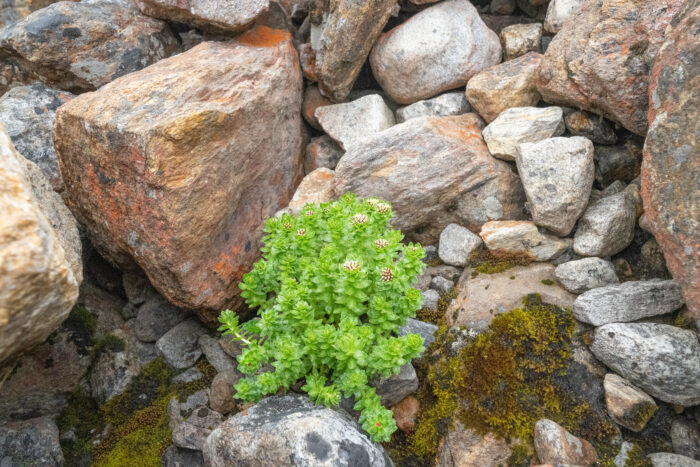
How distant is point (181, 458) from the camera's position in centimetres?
498

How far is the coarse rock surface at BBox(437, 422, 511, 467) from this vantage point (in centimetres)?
430

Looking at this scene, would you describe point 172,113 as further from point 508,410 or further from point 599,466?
point 599,466

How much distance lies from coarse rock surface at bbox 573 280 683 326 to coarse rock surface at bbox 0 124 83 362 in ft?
14.3

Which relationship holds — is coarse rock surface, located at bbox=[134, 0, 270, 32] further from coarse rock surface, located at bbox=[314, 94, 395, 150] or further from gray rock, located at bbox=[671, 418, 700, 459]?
gray rock, located at bbox=[671, 418, 700, 459]

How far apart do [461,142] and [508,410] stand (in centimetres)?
303

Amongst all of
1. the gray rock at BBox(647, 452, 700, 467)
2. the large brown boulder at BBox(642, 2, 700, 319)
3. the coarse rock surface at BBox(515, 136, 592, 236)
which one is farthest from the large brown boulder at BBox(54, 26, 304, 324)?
the gray rock at BBox(647, 452, 700, 467)

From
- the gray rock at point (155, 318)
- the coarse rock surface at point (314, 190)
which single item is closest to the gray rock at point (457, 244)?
the coarse rock surface at point (314, 190)

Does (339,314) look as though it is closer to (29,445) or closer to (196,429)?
(196,429)

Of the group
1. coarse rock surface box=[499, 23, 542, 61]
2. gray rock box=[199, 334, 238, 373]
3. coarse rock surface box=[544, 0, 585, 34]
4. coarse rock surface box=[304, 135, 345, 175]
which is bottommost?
gray rock box=[199, 334, 238, 373]

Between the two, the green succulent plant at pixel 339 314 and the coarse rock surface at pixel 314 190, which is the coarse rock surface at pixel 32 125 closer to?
the coarse rock surface at pixel 314 190

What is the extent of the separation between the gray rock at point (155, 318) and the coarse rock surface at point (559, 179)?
4.43 meters

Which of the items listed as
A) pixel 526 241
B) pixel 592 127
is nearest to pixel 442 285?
pixel 526 241

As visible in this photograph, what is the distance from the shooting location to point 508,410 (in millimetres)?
4422

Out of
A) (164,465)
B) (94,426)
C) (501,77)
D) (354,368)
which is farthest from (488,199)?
(94,426)
